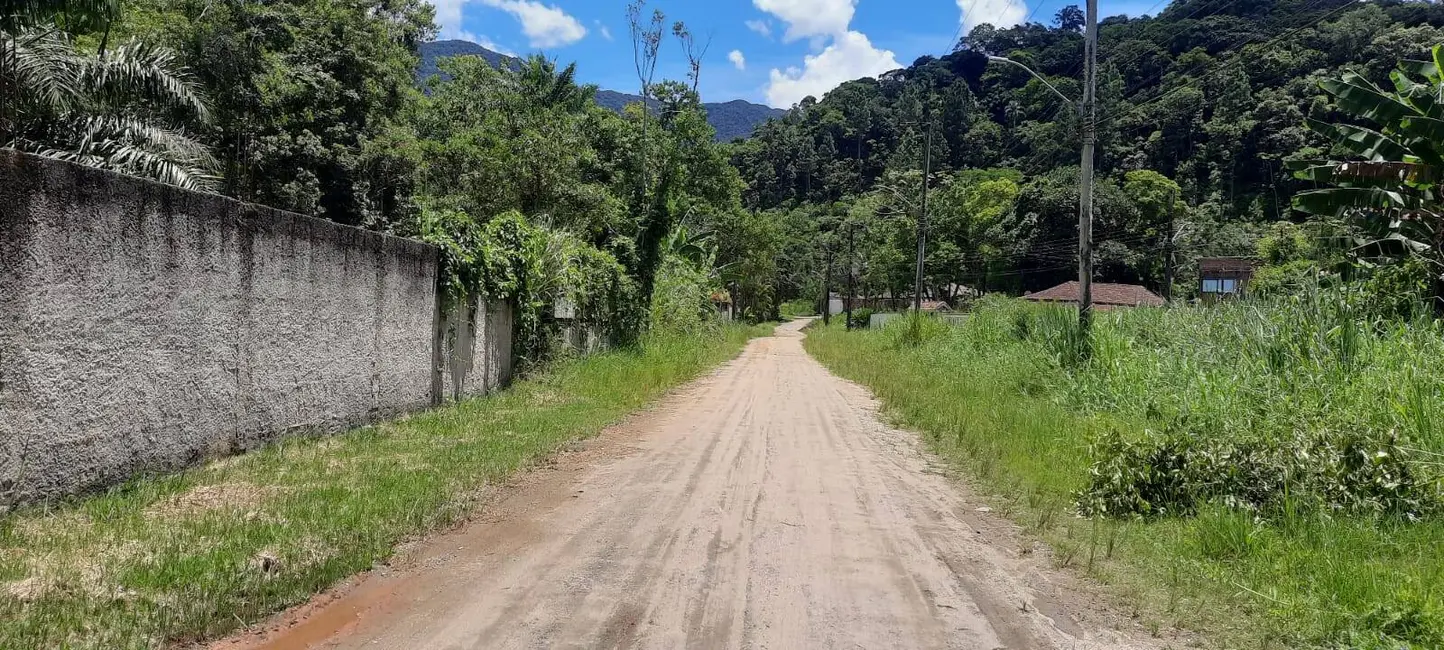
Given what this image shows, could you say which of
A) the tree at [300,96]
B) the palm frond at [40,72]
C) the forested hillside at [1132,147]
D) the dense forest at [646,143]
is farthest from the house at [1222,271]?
the palm frond at [40,72]

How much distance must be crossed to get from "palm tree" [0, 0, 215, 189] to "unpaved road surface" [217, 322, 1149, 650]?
743 centimetres

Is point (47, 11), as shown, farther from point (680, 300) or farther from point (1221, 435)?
point (680, 300)

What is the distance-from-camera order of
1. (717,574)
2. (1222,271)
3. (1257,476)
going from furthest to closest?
(1222,271)
(1257,476)
(717,574)

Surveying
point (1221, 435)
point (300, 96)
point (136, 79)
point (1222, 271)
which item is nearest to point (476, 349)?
point (136, 79)

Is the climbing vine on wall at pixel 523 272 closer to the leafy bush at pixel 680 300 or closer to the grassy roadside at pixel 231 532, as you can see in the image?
the grassy roadside at pixel 231 532

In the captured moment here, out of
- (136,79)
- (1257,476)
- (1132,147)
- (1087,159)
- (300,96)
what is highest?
(1132,147)

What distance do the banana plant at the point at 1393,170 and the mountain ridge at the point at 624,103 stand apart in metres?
24.3

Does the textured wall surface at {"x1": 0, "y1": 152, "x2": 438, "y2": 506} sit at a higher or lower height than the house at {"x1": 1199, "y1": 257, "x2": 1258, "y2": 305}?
lower

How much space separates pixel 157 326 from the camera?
6.02 meters

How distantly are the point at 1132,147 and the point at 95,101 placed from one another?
6422 centimetres

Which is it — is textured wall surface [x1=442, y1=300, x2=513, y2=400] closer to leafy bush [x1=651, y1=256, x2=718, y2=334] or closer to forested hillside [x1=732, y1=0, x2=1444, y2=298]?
leafy bush [x1=651, y1=256, x2=718, y2=334]

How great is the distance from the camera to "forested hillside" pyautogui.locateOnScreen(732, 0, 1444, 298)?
117 feet

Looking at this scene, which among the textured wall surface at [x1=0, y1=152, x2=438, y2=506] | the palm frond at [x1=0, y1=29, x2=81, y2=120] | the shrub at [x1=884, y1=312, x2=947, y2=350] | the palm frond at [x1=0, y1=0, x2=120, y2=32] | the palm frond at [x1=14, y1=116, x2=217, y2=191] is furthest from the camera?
the shrub at [x1=884, y1=312, x2=947, y2=350]

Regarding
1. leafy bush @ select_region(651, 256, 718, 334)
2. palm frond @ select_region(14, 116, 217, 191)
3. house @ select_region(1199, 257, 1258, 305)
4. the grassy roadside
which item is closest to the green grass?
the grassy roadside
